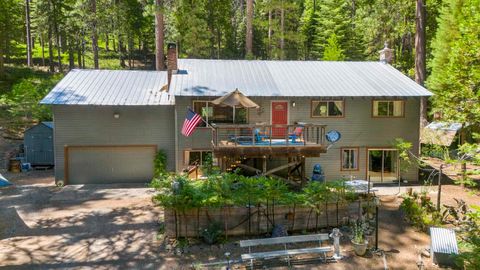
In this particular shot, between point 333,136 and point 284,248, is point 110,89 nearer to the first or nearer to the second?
point 333,136

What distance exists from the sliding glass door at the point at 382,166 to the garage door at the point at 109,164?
1212 centimetres

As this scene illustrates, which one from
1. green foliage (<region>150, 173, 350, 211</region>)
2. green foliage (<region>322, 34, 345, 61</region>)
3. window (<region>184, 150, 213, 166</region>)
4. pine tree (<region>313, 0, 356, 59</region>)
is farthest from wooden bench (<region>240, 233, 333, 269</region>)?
pine tree (<region>313, 0, 356, 59</region>)

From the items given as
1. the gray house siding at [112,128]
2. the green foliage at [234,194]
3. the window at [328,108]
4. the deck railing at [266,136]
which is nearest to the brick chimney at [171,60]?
the gray house siding at [112,128]

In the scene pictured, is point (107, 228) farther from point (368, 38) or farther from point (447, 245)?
point (368, 38)

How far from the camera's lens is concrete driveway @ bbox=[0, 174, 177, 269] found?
10289 millimetres

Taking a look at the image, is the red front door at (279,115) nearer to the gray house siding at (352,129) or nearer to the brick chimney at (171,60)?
the gray house siding at (352,129)

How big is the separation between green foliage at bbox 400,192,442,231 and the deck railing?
4.38m

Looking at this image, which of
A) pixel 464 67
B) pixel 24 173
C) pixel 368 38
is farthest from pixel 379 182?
pixel 368 38

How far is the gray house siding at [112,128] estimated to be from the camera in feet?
62.6

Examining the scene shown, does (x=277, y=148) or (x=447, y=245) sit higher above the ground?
(x=277, y=148)

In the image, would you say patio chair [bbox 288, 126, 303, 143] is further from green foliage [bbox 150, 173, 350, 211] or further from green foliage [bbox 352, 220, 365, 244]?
green foliage [bbox 352, 220, 365, 244]

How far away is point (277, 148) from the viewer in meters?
15.5

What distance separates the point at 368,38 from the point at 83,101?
33218 mm

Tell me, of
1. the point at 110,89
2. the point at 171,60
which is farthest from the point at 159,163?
the point at 171,60
